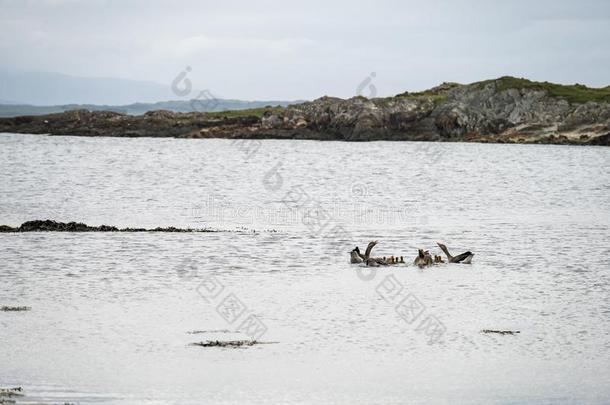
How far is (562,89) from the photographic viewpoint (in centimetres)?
18038

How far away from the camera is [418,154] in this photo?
15275 centimetres

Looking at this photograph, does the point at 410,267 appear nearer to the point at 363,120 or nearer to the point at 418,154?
the point at 418,154

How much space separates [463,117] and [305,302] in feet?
512

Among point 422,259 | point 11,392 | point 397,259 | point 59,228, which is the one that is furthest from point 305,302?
point 59,228

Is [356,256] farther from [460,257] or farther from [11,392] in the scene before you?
[11,392]

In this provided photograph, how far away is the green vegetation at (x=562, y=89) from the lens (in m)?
169

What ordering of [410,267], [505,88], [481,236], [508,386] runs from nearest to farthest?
[508,386], [410,267], [481,236], [505,88]

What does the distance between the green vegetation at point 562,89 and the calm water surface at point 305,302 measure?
107 m

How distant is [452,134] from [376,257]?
482 ft

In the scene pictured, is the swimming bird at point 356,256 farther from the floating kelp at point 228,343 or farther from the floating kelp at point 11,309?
the floating kelp at point 11,309

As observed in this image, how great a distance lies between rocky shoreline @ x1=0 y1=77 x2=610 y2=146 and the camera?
167875mm

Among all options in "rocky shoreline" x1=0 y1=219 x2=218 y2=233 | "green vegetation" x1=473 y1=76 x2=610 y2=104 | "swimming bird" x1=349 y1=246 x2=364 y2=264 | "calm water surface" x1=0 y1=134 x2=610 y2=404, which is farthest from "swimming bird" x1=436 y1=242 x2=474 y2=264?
"green vegetation" x1=473 y1=76 x2=610 y2=104

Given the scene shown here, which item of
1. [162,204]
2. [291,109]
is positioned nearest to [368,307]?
[162,204]

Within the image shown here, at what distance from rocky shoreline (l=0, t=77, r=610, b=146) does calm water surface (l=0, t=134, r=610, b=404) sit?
10454cm
